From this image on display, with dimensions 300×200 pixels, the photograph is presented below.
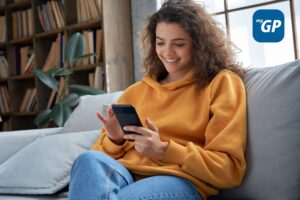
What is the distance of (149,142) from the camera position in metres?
1.03

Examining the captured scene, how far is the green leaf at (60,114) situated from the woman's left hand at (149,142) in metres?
1.81

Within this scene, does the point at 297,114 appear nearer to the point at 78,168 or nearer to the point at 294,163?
the point at 294,163

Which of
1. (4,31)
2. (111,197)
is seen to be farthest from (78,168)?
(4,31)

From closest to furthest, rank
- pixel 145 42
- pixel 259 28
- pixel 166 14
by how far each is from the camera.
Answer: pixel 166 14, pixel 145 42, pixel 259 28

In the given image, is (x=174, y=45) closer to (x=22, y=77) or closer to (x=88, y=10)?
(x=88, y=10)

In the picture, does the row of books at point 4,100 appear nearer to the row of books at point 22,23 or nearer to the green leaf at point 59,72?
the row of books at point 22,23

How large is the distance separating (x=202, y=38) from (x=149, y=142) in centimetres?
42

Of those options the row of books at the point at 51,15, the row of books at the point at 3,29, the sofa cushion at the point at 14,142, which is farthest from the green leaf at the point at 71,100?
the row of books at the point at 3,29

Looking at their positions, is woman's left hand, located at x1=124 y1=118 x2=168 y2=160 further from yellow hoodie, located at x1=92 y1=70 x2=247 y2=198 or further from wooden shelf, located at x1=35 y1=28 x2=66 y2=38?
wooden shelf, located at x1=35 y1=28 x2=66 y2=38

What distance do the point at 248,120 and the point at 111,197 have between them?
1.52 feet

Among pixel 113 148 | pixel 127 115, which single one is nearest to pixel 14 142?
pixel 113 148

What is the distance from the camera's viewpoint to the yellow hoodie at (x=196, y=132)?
3.31ft

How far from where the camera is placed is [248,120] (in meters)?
1.10

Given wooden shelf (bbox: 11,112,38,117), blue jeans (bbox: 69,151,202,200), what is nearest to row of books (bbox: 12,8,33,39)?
wooden shelf (bbox: 11,112,38,117)
